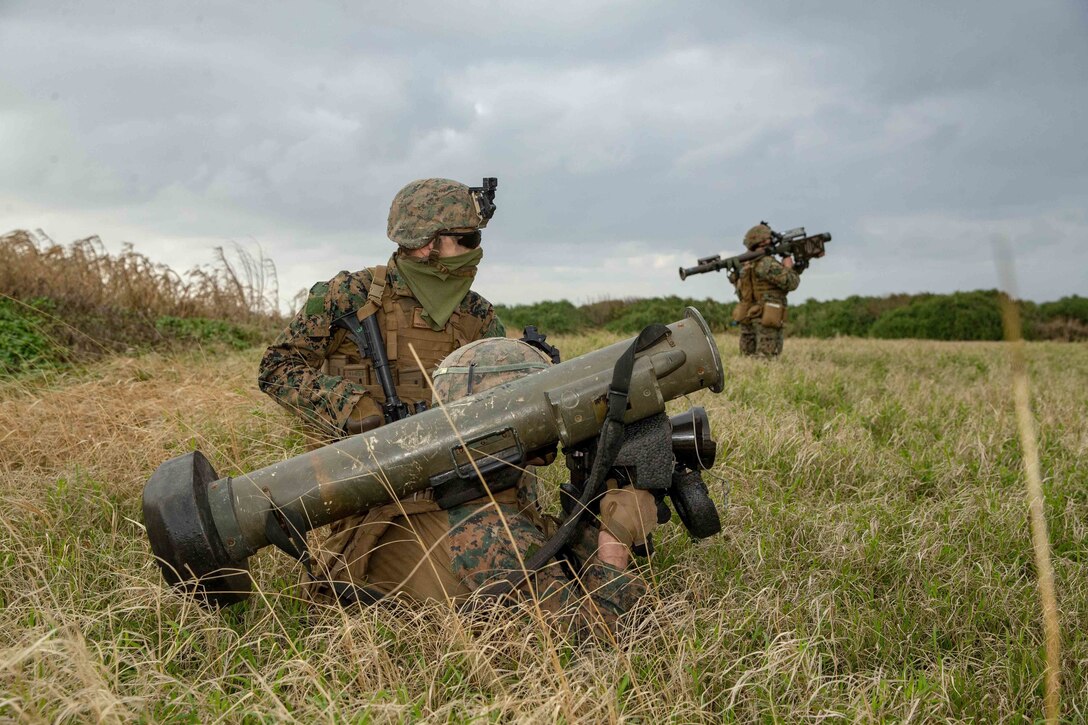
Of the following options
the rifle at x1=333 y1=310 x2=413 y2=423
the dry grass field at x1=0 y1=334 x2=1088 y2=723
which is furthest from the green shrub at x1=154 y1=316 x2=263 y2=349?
the rifle at x1=333 y1=310 x2=413 y2=423

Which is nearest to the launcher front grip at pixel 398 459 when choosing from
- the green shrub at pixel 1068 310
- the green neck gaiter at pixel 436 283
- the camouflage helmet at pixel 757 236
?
the green neck gaiter at pixel 436 283

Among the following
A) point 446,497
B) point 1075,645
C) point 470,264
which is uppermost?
point 470,264

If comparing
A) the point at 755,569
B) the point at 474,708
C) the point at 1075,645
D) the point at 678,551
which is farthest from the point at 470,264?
the point at 1075,645

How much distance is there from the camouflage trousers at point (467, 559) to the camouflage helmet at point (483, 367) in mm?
364

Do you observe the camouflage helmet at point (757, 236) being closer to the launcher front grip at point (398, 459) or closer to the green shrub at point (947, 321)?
the launcher front grip at point (398, 459)

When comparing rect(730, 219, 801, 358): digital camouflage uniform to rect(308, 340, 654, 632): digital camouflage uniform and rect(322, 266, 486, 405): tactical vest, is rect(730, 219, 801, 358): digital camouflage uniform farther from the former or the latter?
rect(308, 340, 654, 632): digital camouflage uniform

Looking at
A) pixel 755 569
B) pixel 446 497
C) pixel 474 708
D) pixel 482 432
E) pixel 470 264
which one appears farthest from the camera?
pixel 470 264

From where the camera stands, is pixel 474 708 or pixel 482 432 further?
pixel 482 432

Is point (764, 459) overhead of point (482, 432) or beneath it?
beneath

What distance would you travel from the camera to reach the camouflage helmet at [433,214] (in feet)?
13.0

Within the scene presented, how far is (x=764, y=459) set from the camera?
471 cm

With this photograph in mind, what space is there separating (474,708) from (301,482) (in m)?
0.83

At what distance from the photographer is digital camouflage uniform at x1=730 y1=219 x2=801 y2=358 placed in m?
10.9

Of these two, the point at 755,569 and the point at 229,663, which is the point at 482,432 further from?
the point at 755,569
